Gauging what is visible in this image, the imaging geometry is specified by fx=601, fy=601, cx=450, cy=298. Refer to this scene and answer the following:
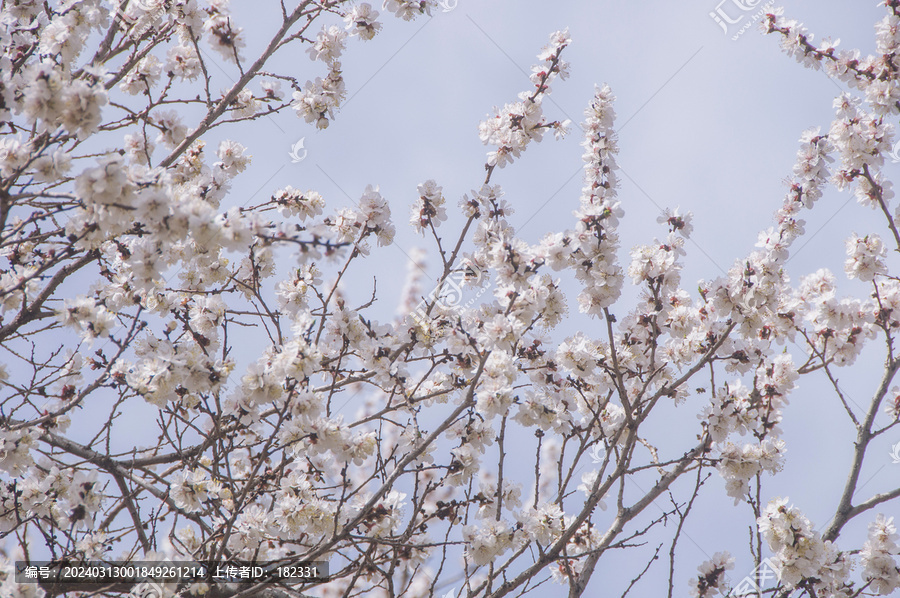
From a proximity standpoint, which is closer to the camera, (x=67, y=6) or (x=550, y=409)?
(x=67, y=6)

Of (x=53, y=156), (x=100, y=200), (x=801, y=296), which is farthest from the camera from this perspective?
(x=801, y=296)

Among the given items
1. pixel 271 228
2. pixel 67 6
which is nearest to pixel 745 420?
pixel 271 228

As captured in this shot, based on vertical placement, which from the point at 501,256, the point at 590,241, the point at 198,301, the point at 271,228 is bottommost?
the point at 271,228

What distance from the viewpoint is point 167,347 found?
111 inches

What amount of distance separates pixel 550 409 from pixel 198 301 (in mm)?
2397

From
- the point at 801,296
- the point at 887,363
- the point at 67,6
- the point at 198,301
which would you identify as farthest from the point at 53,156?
the point at 887,363

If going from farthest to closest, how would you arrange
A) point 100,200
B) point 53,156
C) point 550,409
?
point 550,409 < point 53,156 < point 100,200

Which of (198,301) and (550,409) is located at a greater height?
(198,301)

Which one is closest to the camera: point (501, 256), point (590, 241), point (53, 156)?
point (53, 156)

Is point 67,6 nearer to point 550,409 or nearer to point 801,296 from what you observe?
point 550,409

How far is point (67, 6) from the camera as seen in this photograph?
2830mm

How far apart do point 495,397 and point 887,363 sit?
9.19 ft

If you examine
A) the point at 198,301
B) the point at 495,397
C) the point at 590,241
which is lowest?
the point at 495,397

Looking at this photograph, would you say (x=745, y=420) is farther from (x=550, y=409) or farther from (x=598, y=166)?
(x=598, y=166)
